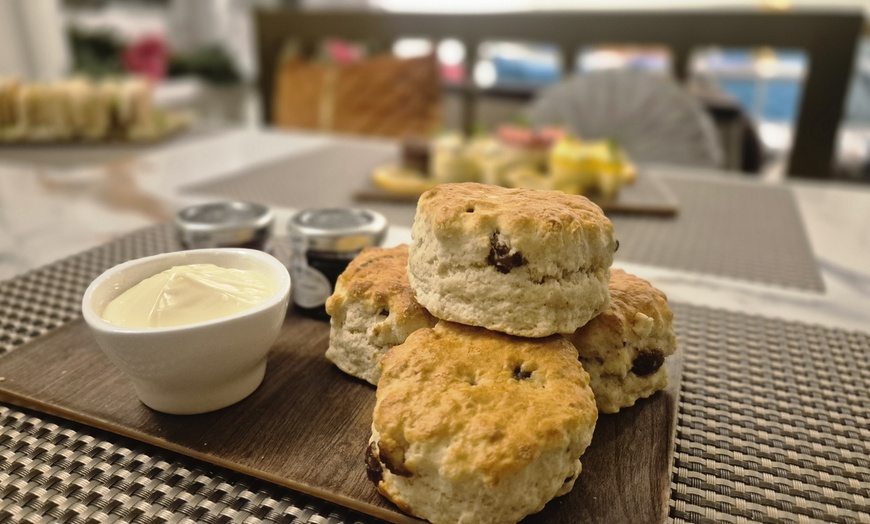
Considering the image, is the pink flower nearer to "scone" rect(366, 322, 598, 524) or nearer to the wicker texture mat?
the wicker texture mat

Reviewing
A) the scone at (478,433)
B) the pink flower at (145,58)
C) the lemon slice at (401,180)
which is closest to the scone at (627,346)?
the scone at (478,433)

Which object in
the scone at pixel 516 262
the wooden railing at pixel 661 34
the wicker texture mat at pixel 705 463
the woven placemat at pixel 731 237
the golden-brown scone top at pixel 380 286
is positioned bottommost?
the woven placemat at pixel 731 237

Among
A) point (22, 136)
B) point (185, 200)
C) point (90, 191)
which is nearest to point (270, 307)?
point (185, 200)

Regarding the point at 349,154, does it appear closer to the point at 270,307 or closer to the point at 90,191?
the point at 90,191

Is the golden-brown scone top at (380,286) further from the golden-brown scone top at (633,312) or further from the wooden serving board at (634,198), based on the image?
the wooden serving board at (634,198)

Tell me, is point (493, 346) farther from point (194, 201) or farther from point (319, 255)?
point (194, 201)

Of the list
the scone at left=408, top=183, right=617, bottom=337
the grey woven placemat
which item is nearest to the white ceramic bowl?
the scone at left=408, top=183, right=617, bottom=337

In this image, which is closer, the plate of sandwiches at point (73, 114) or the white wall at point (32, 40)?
the plate of sandwiches at point (73, 114)
